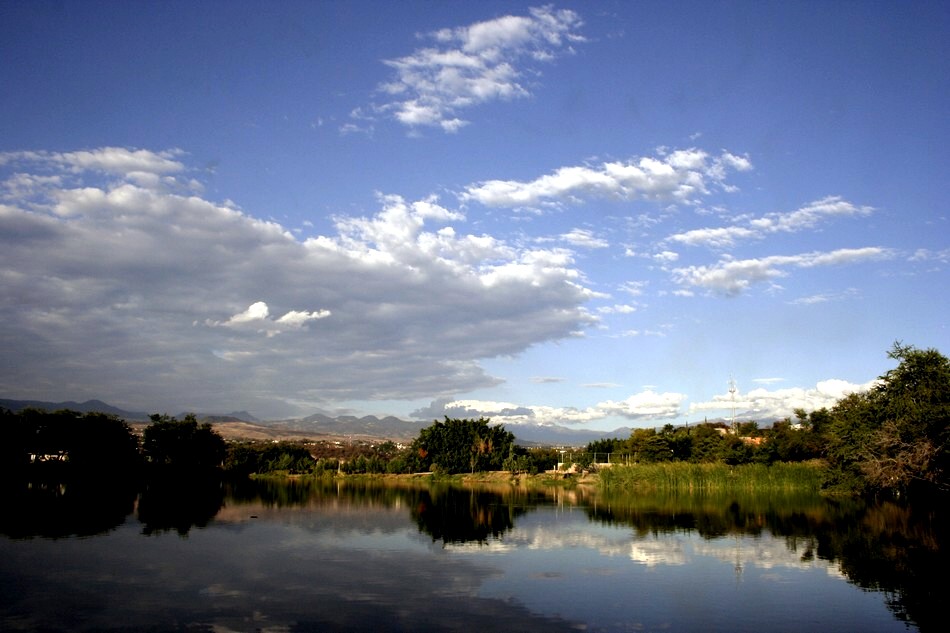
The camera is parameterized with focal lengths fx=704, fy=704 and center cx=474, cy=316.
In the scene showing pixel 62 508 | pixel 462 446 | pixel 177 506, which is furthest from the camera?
pixel 462 446

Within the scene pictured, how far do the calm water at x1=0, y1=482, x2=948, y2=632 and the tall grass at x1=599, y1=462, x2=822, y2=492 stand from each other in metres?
14.5

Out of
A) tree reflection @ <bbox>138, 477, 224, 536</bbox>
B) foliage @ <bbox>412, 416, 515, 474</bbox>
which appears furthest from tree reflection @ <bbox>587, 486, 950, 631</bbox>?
foliage @ <bbox>412, 416, 515, 474</bbox>

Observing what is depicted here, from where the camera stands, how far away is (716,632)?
44.5 ft

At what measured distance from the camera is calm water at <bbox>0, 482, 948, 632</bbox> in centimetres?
1437

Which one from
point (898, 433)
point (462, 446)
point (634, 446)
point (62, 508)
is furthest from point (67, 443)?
point (898, 433)

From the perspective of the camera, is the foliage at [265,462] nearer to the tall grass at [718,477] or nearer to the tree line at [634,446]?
the tree line at [634,446]

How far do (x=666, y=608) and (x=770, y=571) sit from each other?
6.24m

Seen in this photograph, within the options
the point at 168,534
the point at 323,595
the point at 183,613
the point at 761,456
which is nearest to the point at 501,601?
the point at 323,595

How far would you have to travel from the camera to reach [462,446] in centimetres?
7644

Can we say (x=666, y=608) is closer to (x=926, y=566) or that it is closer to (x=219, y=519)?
(x=926, y=566)

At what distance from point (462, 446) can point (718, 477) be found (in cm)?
3039

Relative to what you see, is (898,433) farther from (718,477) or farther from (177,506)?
(177,506)

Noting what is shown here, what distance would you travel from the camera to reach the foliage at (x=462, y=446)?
75500 millimetres

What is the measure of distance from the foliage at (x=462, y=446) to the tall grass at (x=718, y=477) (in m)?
18.9
